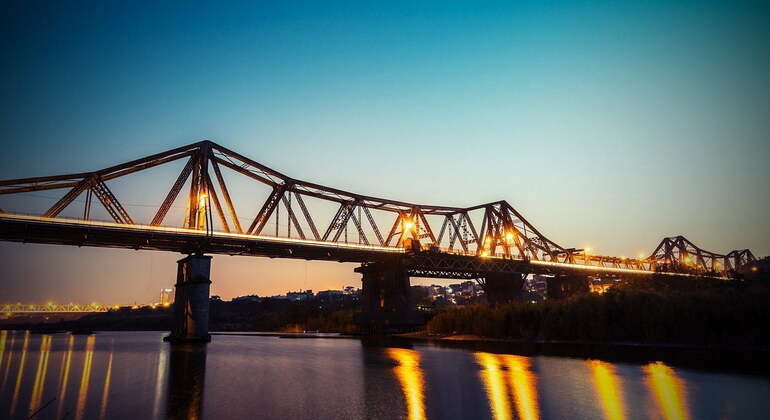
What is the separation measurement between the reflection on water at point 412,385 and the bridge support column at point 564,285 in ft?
291

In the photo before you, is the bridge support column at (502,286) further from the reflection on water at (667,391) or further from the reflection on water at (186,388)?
the reflection on water at (186,388)

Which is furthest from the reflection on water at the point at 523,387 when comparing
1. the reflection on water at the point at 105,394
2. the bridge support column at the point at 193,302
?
the bridge support column at the point at 193,302

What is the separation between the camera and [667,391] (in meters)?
17.9

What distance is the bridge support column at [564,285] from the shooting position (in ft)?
360

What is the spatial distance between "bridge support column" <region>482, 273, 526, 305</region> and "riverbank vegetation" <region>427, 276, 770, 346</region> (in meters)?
38.2

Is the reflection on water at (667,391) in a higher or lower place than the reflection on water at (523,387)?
lower

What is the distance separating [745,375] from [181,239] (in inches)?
2140

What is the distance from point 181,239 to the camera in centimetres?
5378

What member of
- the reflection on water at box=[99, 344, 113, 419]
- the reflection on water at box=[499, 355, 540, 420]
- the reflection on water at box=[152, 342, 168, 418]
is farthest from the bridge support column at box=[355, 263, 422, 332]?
the reflection on water at box=[99, 344, 113, 419]

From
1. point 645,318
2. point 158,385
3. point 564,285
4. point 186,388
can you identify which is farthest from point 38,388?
point 564,285

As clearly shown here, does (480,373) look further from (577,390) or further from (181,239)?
(181,239)

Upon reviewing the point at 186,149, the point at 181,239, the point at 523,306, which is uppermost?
the point at 186,149

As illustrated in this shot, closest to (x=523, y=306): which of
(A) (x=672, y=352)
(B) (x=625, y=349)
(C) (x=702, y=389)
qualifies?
(B) (x=625, y=349)

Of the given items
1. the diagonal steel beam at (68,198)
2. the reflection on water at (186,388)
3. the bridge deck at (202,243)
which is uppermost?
the diagonal steel beam at (68,198)
